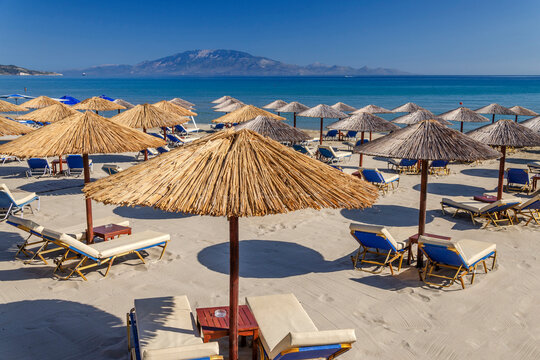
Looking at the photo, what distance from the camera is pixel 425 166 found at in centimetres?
638

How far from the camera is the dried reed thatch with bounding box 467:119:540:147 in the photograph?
27.4 ft

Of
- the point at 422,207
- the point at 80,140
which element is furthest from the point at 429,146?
the point at 80,140

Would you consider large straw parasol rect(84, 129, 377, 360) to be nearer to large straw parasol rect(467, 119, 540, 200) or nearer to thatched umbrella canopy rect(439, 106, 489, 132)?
large straw parasol rect(467, 119, 540, 200)

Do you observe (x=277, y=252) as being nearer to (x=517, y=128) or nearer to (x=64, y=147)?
(x=64, y=147)

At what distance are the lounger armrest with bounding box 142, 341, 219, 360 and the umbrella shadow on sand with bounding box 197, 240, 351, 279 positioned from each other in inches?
107

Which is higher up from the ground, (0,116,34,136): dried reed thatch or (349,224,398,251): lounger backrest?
(0,116,34,136): dried reed thatch

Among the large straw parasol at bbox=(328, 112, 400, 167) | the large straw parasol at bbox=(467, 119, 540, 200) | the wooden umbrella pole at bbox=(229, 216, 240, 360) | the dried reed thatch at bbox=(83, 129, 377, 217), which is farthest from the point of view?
the large straw parasol at bbox=(328, 112, 400, 167)

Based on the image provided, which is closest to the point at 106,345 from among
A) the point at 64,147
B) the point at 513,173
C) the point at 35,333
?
the point at 35,333

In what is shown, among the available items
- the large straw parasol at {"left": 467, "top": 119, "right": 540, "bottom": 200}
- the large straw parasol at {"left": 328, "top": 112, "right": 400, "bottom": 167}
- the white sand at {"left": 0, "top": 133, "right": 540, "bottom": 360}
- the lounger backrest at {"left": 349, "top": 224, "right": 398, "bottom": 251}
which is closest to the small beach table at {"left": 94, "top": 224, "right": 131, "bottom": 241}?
the white sand at {"left": 0, "top": 133, "right": 540, "bottom": 360}

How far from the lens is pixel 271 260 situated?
6598mm

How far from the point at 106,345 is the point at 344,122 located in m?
10.3

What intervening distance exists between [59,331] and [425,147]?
16.4 ft

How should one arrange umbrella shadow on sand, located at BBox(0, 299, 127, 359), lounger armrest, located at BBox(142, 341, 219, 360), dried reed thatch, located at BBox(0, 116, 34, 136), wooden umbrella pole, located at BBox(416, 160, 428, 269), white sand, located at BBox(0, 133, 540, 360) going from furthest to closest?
dried reed thatch, located at BBox(0, 116, 34, 136), wooden umbrella pole, located at BBox(416, 160, 428, 269), white sand, located at BBox(0, 133, 540, 360), umbrella shadow on sand, located at BBox(0, 299, 127, 359), lounger armrest, located at BBox(142, 341, 219, 360)

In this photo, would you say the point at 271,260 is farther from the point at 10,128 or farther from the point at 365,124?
the point at 365,124
